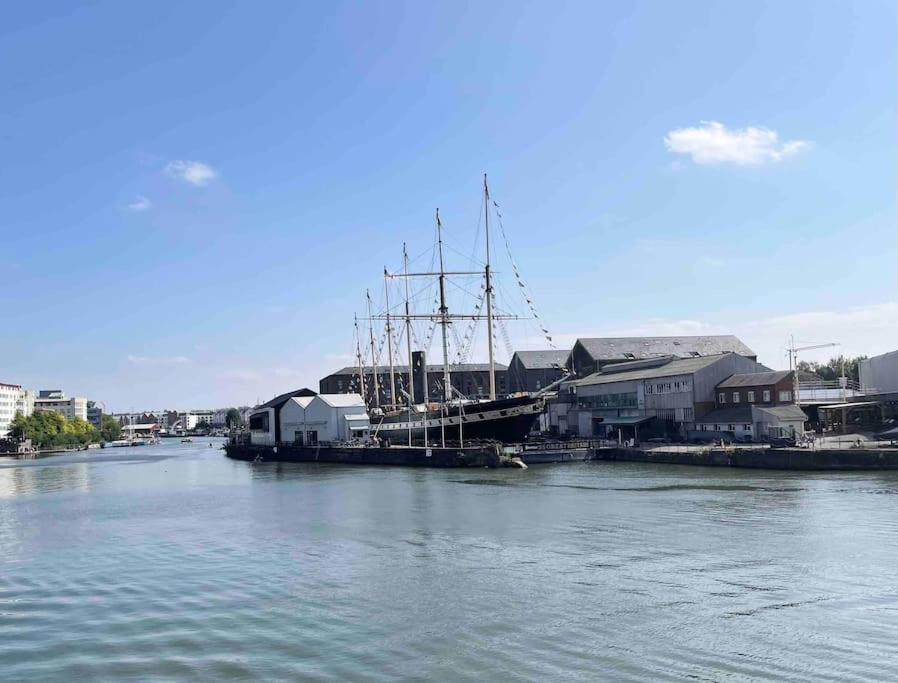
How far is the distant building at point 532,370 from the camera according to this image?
10981 cm

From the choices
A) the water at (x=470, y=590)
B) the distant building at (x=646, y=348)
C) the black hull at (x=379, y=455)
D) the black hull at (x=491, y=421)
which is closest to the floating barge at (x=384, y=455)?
the black hull at (x=379, y=455)

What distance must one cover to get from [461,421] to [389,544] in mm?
39649

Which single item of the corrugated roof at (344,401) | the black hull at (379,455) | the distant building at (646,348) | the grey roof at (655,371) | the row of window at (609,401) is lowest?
the black hull at (379,455)

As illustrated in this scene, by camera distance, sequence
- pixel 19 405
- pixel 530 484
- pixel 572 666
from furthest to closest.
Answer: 1. pixel 19 405
2. pixel 530 484
3. pixel 572 666

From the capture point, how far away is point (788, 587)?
1577 centimetres

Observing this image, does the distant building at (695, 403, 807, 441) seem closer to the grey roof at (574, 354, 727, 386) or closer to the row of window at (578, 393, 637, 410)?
the grey roof at (574, 354, 727, 386)

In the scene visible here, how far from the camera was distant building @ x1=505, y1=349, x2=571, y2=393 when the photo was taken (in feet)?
360

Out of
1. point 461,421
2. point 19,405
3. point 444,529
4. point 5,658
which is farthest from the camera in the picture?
point 19,405

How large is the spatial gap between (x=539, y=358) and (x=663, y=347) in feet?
103

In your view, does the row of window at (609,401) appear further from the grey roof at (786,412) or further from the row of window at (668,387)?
the grey roof at (786,412)

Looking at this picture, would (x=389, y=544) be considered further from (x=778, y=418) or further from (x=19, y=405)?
(x=19, y=405)

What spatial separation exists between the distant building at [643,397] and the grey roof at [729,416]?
0.74 meters

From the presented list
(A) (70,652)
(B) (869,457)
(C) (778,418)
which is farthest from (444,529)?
(C) (778,418)

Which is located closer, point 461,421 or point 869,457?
point 869,457
